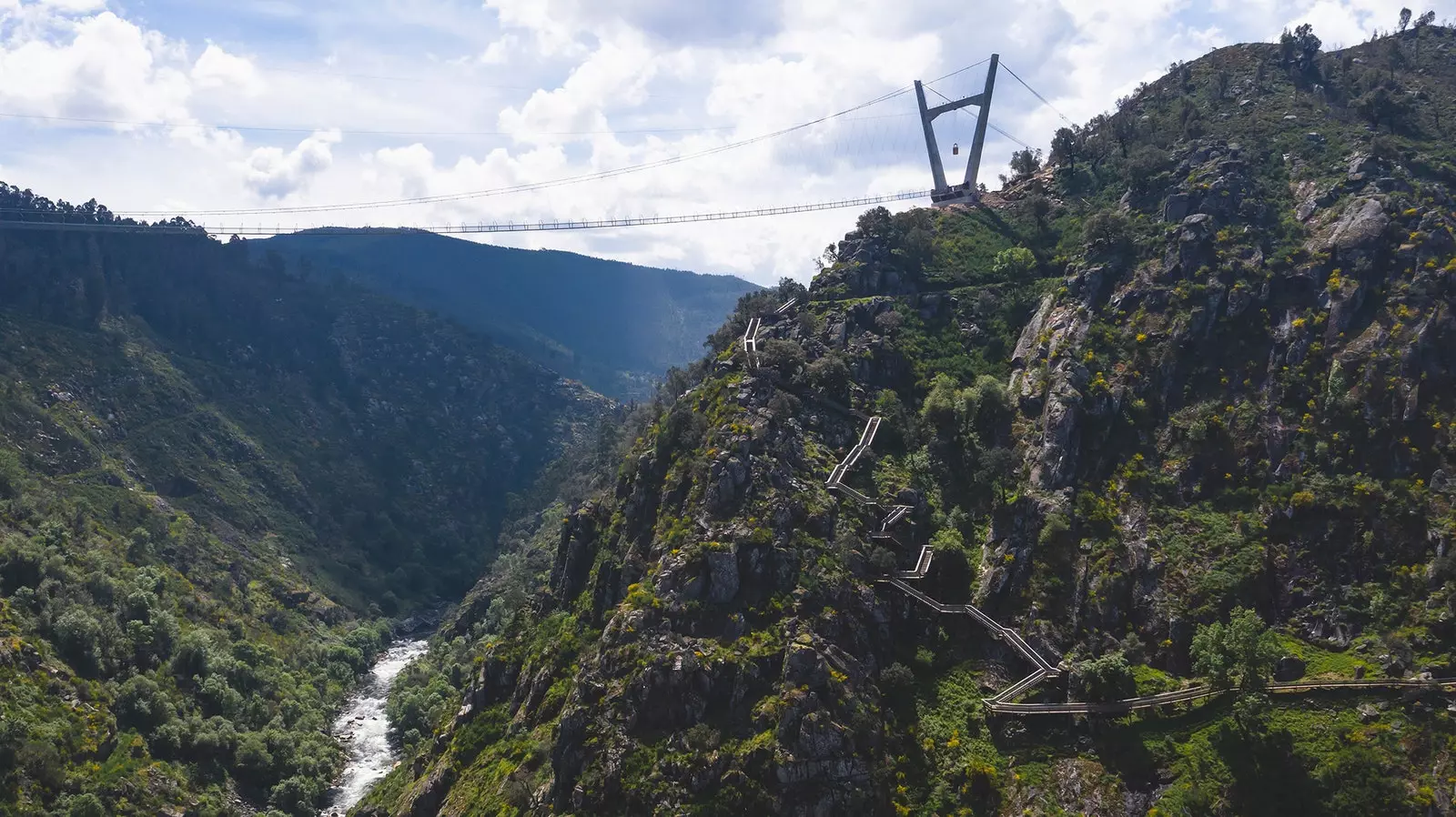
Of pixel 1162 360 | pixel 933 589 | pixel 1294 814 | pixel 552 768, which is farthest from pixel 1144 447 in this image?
pixel 552 768

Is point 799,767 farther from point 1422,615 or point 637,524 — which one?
point 1422,615

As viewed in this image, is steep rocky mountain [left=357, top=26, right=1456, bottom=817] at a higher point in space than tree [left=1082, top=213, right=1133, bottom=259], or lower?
lower

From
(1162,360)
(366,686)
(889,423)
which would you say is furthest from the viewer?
(366,686)

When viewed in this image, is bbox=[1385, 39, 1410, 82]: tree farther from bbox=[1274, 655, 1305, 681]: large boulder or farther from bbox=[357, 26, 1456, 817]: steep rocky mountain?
bbox=[1274, 655, 1305, 681]: large boulder

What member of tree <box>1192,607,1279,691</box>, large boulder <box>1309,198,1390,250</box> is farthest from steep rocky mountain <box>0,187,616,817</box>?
large boulder <box>1309,198,1390,250</box>

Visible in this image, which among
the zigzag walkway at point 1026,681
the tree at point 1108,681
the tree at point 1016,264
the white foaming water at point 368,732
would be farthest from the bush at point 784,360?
the white foaming water at point 368,732

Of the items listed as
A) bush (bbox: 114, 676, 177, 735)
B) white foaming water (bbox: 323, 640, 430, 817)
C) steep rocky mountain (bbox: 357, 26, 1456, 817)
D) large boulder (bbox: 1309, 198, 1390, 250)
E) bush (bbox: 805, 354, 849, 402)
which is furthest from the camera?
white foaming water (bbox: 323, 640, 430, 817)

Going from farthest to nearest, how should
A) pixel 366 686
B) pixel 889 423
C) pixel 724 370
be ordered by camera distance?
1. pixel 366 686
2. pixel 724 370
3. pixel 889 423
